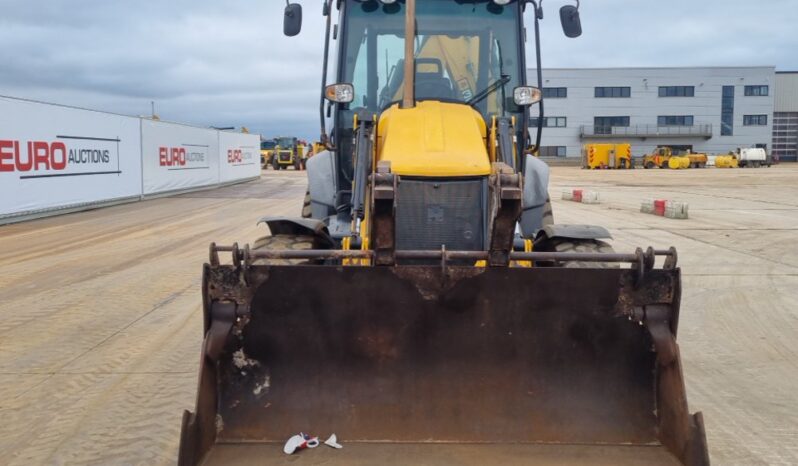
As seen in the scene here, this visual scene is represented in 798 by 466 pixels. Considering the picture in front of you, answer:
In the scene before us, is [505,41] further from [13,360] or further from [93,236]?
[93,236]

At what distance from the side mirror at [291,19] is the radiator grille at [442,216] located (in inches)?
88.4

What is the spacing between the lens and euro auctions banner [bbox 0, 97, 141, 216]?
15.0 metres

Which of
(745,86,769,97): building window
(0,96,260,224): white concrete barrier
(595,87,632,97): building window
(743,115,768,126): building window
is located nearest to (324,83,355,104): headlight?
(0,96,260,224): white concrete barrier

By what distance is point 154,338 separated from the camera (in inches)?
243

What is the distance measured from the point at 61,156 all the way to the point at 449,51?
14089 millimetres

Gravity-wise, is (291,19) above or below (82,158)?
above

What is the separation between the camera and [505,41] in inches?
225

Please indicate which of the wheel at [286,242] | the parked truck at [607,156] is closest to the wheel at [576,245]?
the wheel at [286,242]

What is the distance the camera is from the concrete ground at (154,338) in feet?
13.6

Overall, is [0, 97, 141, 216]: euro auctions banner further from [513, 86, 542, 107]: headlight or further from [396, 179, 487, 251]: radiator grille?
[396, 179, 487, 251]: radiator grille

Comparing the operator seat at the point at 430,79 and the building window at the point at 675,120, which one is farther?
the building window at the point at 675,120

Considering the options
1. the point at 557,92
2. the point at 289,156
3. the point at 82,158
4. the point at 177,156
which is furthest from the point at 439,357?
the point at 557,92

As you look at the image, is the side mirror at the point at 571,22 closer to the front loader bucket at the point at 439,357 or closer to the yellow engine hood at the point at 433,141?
the yellow engine hood at the point at 433,141

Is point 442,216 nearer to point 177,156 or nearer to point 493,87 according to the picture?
point 493,87
